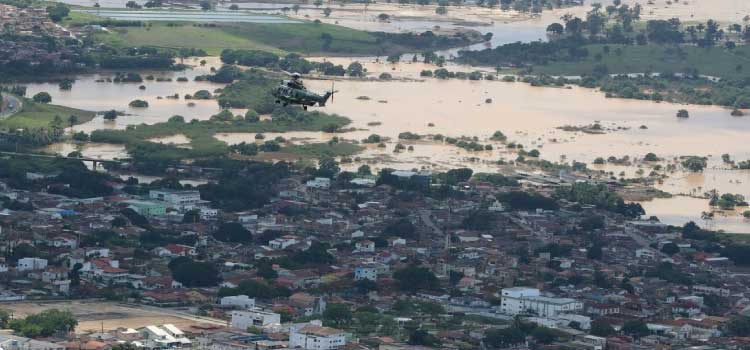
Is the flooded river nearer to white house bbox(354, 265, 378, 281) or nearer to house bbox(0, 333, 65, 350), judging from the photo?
white house bbox(354, 265, 378, 281)

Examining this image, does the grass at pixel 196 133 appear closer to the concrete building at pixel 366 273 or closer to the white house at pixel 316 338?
the concrete building at pixel 366 273

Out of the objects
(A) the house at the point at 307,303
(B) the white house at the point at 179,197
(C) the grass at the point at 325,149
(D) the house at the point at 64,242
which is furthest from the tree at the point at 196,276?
(C) the grass at the point at 325,149

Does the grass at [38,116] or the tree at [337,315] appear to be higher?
the tree at [337,315]

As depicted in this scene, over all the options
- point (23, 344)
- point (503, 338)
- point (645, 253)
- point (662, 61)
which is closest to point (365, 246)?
point (645, 253)

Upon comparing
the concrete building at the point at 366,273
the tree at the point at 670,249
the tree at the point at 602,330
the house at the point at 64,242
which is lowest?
the tree at the point at 670,249

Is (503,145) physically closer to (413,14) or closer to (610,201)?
(610,201)

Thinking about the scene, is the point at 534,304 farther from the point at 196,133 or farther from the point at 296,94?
the point at 196,133
